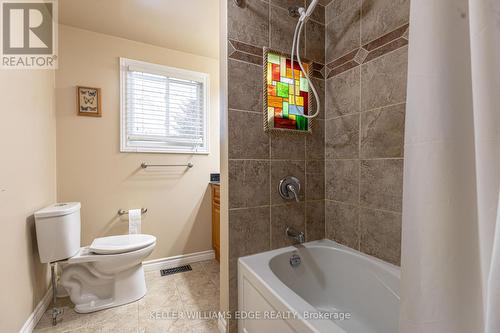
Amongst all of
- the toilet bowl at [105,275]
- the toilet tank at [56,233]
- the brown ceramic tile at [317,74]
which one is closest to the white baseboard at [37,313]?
the toilet bowl at [105,275]

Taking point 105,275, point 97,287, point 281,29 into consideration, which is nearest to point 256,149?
point 281,29

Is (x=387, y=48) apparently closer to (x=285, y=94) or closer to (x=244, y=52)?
(x=285, y=94)

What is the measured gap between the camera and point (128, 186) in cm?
210

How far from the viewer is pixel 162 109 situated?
2.26 m

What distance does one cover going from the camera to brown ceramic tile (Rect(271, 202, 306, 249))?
141 centimetres

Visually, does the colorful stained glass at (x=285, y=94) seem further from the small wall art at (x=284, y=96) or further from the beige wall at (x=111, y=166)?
Answer: the beige wall at (x=111, y=166)

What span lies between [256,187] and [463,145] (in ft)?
3.30

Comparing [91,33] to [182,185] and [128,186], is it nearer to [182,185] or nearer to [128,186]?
[128,186]

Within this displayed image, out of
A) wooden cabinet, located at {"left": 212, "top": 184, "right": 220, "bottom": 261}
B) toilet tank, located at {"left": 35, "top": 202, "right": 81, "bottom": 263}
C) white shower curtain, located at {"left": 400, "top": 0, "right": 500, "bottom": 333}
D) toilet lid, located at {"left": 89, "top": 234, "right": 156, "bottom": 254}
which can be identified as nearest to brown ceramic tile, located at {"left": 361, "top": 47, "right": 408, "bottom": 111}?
white shower curtain, located at {"left": 400, "top": 0, "right": 500, "bottom": 333}

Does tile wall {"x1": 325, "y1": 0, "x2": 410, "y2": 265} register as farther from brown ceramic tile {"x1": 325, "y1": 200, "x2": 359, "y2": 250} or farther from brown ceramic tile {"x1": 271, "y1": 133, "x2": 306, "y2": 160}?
brown ceramic tile {"x1": 271, "y1": 133, "x2": 306, "y2": 160}

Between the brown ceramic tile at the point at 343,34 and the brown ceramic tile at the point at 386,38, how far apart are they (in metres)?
0.09

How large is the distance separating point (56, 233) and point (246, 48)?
177cm

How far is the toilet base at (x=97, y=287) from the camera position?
61.2 inches

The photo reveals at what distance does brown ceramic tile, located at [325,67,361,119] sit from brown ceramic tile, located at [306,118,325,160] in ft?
0.33
